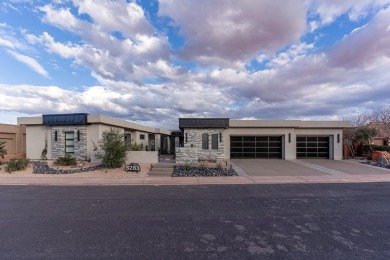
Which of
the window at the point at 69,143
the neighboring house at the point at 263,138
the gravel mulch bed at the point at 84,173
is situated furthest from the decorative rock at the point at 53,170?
the neighboring house at the point at 263,138

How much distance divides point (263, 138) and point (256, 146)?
107 centimetres

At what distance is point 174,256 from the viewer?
396 centimetres

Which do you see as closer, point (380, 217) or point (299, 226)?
point (299, 226)

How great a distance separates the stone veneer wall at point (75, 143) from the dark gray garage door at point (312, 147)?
67.1 feet

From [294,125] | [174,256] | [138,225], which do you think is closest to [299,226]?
[174,256]

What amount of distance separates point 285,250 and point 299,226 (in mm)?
1496

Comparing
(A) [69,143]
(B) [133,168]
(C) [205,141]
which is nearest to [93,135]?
(A) [69,143]

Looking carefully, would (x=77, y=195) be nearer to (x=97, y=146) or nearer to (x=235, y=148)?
(x=97, y=146)

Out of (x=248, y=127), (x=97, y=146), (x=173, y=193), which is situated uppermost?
(x=248, y=127)

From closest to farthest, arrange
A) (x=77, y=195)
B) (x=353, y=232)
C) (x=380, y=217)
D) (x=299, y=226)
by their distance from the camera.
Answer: (x=353, y=232)
(x=299, y=226)
(x=380, y=217)
(x=77, y=195)

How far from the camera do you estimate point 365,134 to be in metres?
22.4

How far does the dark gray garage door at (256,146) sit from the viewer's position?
72.6 ft

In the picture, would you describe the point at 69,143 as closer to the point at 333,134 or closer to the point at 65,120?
the point at 65,120

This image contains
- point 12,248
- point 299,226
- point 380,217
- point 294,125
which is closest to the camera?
point 12,248
